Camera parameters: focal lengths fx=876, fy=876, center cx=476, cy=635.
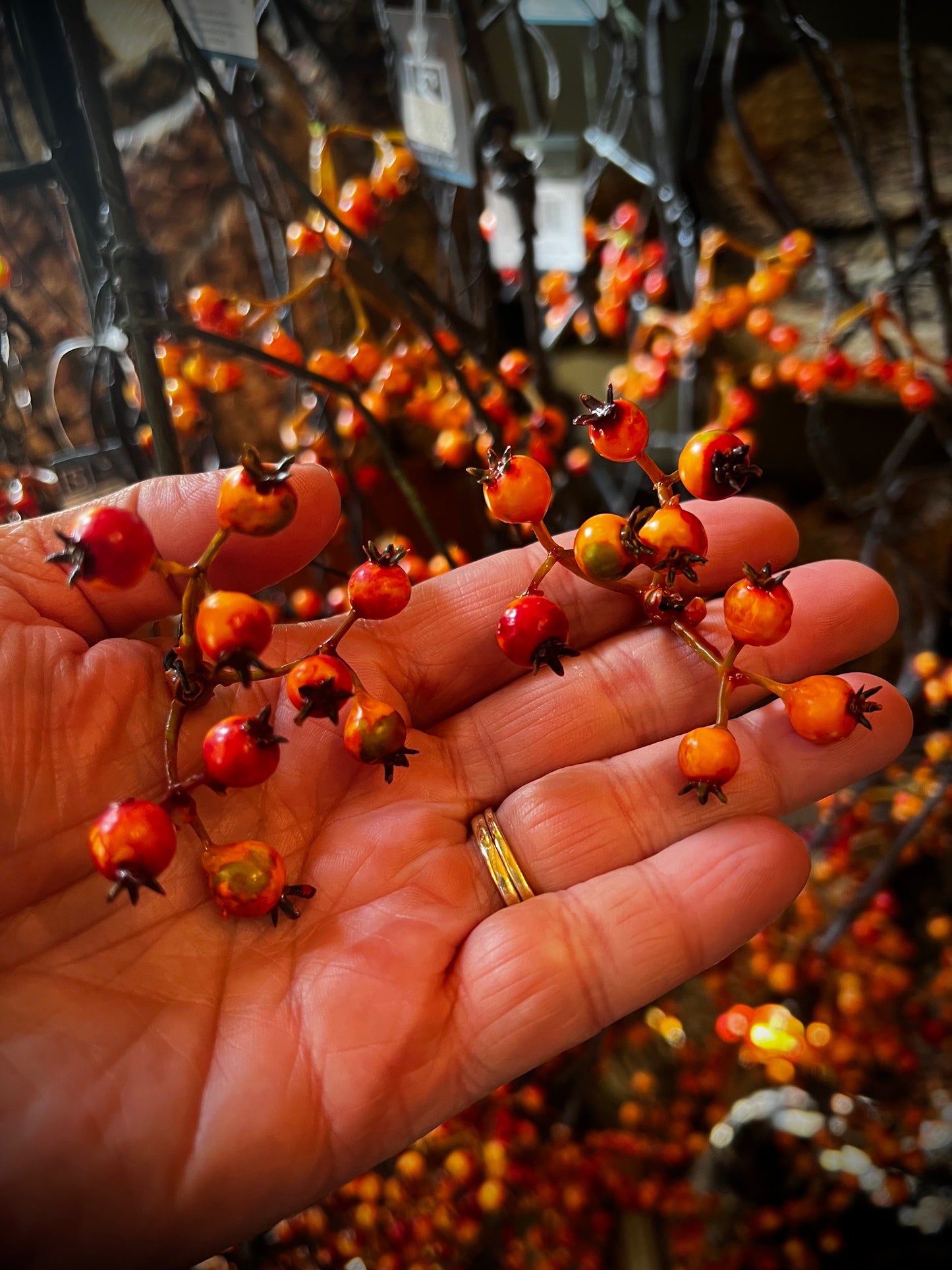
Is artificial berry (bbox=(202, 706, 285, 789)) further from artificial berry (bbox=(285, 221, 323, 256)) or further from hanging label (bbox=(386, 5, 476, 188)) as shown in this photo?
hanging label (bbox=(386, 5, 476, 188))

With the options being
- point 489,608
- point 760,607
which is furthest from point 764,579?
point 489,608

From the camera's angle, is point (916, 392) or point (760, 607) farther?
point (916, 392)

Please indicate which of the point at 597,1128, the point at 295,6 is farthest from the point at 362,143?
the point at 597,1128

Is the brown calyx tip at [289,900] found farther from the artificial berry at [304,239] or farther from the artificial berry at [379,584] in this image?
the artificial berry at [304,239]

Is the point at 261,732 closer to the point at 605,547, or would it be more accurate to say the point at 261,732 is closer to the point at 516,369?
the point at 605,547

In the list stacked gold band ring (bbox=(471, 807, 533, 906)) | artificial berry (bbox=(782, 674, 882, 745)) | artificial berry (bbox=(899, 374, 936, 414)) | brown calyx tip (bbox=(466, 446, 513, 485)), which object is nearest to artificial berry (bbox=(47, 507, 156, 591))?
brown calyx tip (bbox=(466, 446, 513, 485))

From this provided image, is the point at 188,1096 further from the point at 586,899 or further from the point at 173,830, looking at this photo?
the point at 586,899
